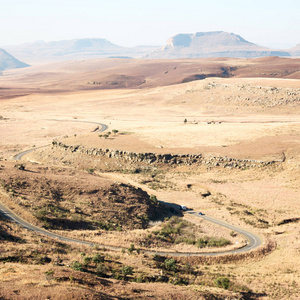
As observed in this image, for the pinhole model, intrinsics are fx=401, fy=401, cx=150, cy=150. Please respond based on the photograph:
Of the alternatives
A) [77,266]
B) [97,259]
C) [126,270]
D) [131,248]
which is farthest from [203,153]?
[77,266]

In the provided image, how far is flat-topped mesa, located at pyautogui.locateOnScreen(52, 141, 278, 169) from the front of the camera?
67062 millimetres

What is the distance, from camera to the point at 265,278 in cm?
3180

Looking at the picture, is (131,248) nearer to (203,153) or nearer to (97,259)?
(97,259)

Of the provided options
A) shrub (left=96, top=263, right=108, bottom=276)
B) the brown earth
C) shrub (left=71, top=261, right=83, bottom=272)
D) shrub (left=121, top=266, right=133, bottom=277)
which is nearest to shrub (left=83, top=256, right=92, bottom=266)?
shrub (left=71, top=261, right=83, bottom=272)

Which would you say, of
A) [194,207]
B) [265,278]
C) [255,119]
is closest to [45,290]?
[265,278]

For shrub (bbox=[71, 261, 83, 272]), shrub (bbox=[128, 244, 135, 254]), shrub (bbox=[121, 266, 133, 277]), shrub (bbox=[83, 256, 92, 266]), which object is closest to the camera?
shrub (bbox=[71, 261, 83, 272])

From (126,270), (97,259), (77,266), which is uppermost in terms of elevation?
(77,266)

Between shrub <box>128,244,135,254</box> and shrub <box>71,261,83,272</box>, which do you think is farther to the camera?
shrub <box>128,244,135,254</box>

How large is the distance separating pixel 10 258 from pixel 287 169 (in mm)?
48333

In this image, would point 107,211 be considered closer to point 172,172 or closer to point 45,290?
point 45,290

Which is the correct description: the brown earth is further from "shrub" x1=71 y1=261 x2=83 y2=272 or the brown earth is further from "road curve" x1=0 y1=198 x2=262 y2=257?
"shrub" x1=71 y1=261 x2=83 y2=272

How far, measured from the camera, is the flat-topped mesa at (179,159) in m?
67.1

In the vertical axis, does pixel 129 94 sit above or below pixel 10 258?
above

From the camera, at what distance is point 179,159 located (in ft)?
231
